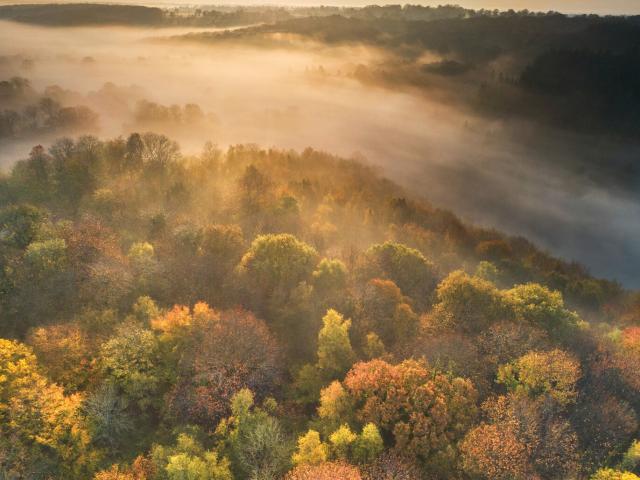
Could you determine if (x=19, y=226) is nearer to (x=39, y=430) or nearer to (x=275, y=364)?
(x=39, y=430)

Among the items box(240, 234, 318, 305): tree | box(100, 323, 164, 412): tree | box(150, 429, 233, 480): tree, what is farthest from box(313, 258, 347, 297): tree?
box(150, 429, 233, 480): tree

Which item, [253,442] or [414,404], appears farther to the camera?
[414,404]

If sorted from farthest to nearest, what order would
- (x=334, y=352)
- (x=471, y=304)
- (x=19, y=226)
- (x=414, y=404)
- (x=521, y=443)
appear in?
(x=19, y=226), (x=471, y=304), (x=334, y=352), (x=414, y=404), (x=521, y=443)

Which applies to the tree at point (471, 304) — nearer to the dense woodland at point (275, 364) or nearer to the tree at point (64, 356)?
the dense woodland at point (275, 364)

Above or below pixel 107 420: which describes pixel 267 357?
above

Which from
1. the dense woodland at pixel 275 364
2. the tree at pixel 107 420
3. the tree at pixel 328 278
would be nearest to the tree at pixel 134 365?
the dense woodland at pixel 275 364

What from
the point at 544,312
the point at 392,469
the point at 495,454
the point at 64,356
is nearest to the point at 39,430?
the point at 64,356
